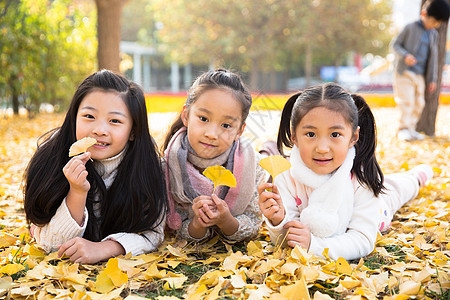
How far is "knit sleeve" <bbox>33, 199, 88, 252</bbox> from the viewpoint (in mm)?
1973

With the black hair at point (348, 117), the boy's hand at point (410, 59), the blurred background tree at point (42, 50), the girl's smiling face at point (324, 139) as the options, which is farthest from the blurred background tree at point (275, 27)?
the girl's smiling face at point (324, 139)

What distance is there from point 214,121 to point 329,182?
0.59m

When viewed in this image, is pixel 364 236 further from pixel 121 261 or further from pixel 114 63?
pixel 114 63

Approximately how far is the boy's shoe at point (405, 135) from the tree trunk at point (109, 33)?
13.8ft

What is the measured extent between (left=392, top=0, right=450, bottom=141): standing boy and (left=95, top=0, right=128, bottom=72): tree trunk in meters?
4.06

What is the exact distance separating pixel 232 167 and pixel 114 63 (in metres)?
5.38

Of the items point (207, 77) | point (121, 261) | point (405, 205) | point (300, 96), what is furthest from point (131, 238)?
point (405, 205)

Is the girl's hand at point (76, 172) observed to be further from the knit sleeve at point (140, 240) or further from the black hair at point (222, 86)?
the black hair at point (222, 86)

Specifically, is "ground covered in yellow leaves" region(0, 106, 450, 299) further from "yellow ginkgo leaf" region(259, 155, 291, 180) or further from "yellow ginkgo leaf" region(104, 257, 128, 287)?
"yellow ginkgo leaf" region(259, 155, 291, 180)

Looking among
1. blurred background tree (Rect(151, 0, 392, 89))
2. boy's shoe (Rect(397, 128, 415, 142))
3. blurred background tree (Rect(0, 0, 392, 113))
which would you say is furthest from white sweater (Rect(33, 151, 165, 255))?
blurred background tree (Rect(151, 0, 392, 89))

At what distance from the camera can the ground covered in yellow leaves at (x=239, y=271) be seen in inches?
63.9

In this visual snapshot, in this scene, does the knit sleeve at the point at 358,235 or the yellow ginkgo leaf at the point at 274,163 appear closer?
the yellow ginkgo leaf at the point at 274,163

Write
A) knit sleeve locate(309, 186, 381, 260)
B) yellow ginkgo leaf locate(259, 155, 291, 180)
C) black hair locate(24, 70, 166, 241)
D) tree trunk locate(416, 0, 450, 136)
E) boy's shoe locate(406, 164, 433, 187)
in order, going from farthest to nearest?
tree trunk locate(416, 0, 450, 136) < boy's shoe locate(406, 164, 433, 187) < black hair locate(24, 70, 166, 241) < knit sleeve locate(309, 186, 381, 260) < yellow ginkgo leaf locate(259, 155, 291, 180)

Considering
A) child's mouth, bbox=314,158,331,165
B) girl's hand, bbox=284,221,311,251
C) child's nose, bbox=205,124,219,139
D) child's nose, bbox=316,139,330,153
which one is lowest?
girl's hand, bbox=284,221,311,251
